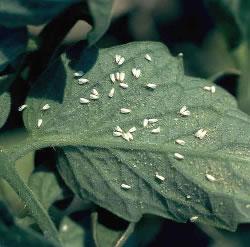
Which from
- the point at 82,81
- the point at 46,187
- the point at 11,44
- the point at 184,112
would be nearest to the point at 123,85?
the point at 82,81

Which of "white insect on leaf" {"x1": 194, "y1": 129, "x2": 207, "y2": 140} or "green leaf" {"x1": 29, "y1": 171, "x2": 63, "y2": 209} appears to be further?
"green leaf" {"x1": 29, "y1": 171, "x2": 63, "y2": 209}

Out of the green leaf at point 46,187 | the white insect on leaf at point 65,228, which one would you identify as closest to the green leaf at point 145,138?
the green leaf at point 46,187

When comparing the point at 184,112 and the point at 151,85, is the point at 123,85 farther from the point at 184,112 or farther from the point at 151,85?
the point at 184,112

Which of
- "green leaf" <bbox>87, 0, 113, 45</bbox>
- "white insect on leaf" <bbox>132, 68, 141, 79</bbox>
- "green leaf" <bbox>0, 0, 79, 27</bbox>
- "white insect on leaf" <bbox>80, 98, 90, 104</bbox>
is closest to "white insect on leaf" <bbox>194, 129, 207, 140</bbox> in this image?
"white insect on leaf" <bbox>132, 68, 141, 79</bbox>

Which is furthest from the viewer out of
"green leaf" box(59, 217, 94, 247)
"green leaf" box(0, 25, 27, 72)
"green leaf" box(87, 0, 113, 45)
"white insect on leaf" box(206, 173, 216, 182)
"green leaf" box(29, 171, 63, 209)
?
"green leaf" box(59, 217, 94, 247)

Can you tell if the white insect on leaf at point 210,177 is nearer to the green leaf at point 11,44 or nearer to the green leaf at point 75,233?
the green leaf at point 75,233

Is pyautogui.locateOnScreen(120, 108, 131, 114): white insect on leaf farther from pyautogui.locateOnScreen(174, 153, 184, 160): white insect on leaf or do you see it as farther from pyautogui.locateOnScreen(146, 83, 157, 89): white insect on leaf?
pyautogui.locateOnScreen(174, 153, 184, 160): white insect on leaf
